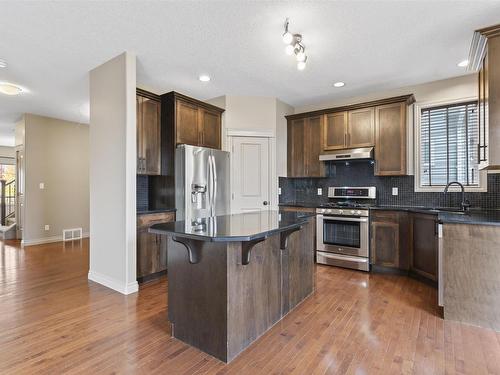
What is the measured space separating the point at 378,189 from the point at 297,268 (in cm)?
243

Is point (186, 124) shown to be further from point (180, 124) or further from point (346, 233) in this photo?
point (346, 233)

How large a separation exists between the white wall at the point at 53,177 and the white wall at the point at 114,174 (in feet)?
10.8

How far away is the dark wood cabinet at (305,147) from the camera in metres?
4.75

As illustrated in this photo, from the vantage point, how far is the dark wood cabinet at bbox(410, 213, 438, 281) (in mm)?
3264

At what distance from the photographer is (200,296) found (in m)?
1.99

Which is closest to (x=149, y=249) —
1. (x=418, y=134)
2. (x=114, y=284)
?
(x=114, y=284)

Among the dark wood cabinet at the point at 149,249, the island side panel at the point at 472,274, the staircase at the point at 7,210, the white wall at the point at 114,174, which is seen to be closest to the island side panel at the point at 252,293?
the island side panel at the point at 472,274

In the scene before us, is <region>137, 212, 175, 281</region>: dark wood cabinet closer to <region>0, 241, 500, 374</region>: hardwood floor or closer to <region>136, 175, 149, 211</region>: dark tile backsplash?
<region>0, 241, 500, 374</region>: hardwood floor

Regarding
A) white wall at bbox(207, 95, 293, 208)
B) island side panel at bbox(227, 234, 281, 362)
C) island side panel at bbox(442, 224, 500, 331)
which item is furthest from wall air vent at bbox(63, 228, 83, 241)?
island side panel at bbox(442, 224, 500, 331)

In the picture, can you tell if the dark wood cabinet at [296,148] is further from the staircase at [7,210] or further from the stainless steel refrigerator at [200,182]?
the staircase at [7,210]

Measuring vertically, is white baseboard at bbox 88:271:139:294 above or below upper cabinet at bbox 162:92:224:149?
below

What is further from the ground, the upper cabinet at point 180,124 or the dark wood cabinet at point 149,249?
the upper cabinet at point 180,124

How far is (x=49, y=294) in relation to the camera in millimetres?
3059

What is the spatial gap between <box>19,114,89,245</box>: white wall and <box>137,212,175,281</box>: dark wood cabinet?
3.93 m
